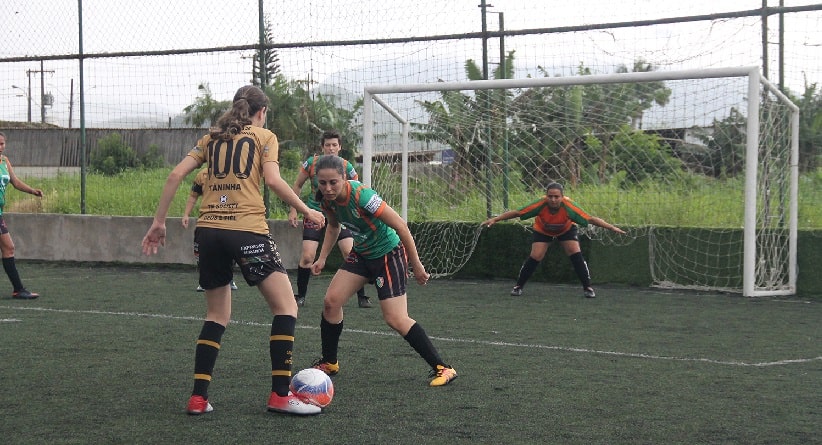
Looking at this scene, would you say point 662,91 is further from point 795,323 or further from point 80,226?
point 80,226

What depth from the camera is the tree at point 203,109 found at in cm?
1614

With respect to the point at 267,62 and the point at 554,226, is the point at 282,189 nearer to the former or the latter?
the point at 554,226

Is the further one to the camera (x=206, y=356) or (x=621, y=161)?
(x=621, y=161)

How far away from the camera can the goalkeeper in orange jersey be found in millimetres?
12594

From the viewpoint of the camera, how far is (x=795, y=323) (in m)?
10.2

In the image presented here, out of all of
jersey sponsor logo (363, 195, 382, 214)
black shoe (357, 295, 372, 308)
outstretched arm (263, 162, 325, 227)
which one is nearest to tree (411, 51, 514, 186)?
black shoe (357, 295, 372, 308)

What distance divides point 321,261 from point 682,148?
768cm

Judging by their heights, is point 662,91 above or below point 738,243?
above

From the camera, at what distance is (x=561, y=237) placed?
42.7 feet

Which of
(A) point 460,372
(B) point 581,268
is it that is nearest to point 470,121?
(B) point 581,268

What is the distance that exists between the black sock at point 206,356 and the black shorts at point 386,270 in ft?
3.91

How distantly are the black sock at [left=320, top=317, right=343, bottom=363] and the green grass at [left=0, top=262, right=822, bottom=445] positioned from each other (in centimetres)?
16

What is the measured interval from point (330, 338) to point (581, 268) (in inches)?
248

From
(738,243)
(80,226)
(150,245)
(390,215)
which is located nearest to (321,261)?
(390,215)
